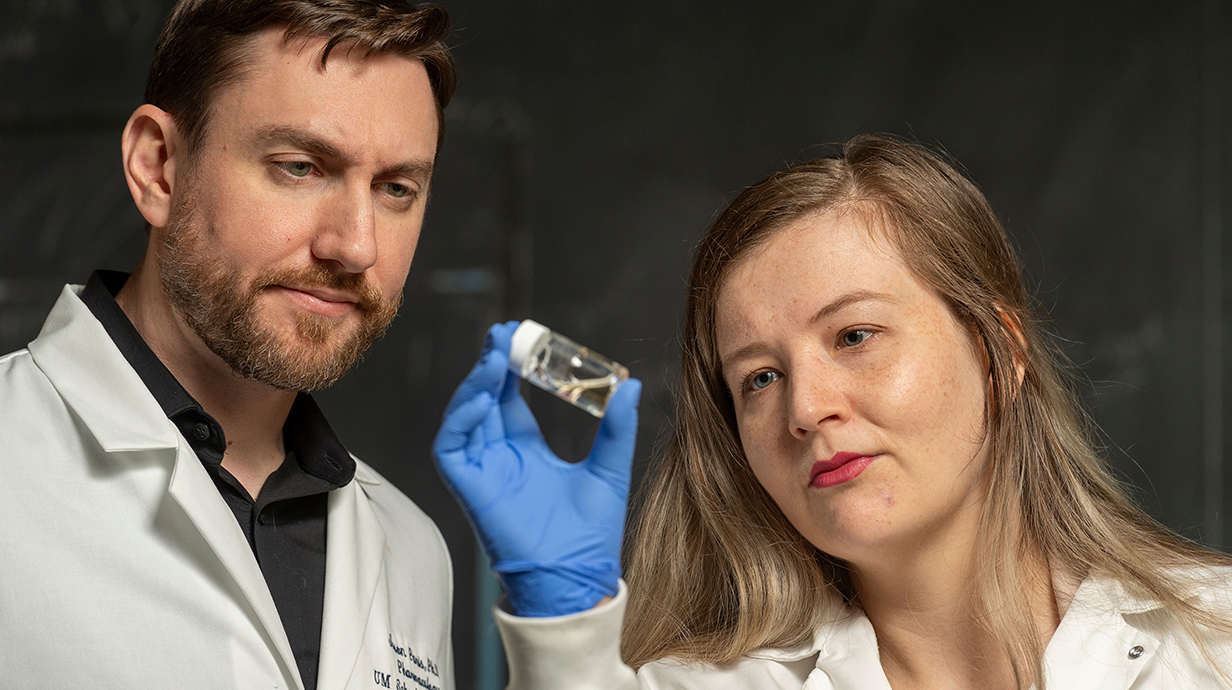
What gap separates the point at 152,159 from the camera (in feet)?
4.58

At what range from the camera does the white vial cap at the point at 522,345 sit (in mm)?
1198

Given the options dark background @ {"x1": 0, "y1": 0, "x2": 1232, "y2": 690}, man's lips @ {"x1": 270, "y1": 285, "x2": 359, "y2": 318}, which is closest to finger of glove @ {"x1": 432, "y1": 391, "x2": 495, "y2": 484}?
man's lips @ {"x1": 270, "y1": 285, "x2": 359, "y2": 318}

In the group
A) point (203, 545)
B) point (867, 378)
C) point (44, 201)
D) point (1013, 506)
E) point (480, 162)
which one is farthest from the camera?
point (480, 162)

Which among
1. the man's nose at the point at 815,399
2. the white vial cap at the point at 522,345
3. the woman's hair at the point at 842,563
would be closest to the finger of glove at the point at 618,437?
the white vial cap at the point at 522,345

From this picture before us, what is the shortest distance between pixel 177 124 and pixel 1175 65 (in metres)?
2.55

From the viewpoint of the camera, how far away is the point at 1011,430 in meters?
1.46

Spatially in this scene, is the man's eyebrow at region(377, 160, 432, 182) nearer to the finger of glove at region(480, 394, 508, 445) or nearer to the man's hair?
the man's hair

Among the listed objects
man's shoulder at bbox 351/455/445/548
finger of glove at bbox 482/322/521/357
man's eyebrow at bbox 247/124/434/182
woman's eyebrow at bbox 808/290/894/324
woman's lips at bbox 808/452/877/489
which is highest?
woman's eyebrow at bbox 808/290/894/324

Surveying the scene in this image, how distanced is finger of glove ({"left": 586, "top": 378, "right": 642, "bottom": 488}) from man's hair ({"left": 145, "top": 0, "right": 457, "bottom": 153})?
0.59 meters

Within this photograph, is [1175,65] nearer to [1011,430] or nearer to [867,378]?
[1011,430]

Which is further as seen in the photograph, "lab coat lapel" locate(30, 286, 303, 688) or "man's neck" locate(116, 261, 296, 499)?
"man's neck" locate(116, 261, 296, 499)

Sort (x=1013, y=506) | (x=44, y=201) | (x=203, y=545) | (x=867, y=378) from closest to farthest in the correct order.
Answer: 1. (x=203, y=545)
2. (x=867, y=378)
3. (x=1013, y=506)
4. (x=44, y=201)

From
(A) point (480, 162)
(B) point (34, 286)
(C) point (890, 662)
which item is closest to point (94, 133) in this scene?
(B) point (34, 286)

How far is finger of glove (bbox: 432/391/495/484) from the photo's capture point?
3.85 feet
